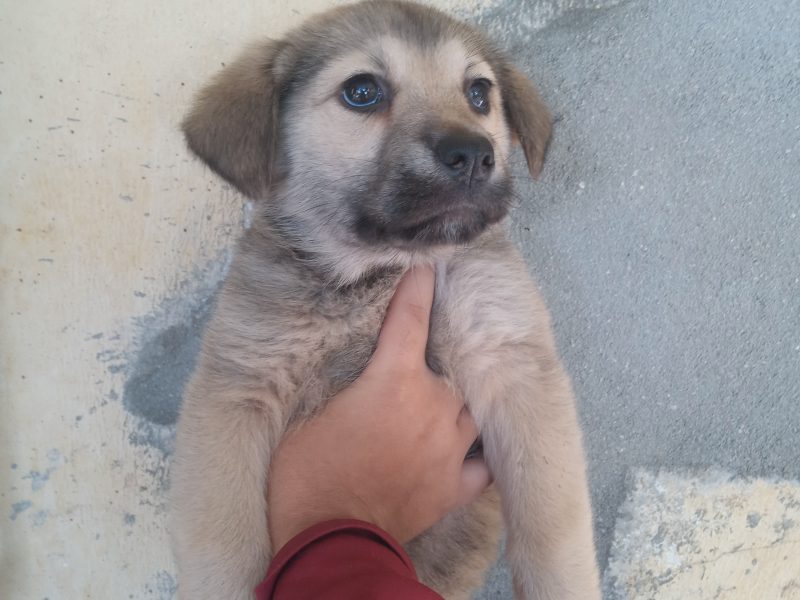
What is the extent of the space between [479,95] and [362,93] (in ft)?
1.49

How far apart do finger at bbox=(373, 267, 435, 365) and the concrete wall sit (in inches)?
39.9

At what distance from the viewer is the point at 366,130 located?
179 centimetres

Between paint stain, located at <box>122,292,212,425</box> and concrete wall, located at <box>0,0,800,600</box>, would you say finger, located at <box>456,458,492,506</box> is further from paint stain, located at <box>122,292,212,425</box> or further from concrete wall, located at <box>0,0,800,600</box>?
paint stain, located at <box>122,292,212,425</box>

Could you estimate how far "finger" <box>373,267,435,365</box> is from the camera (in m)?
1.82

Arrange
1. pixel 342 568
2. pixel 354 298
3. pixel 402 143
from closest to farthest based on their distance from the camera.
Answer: pixel 342 568 < pixel 402 143 < pixel 354 298

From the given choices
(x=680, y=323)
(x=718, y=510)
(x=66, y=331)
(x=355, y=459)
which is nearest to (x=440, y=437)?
(x=355, y=459)

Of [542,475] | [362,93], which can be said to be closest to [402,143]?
[362,93]

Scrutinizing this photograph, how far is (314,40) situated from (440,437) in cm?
143

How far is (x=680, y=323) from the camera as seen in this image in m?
2.70

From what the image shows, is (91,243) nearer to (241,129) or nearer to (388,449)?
(241,129)

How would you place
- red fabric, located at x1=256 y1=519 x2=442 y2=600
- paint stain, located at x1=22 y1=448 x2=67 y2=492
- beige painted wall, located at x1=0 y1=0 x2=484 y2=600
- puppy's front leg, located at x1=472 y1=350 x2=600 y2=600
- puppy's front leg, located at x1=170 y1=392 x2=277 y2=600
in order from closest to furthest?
red fabric, located at x1=256 y1=519 x2=442 y2=600 < puppy's front leg, located at x1=170 y1=392 x2=277 y2=600 < puppy's front leg, located at x1=472 y1=350 x2=600 y2=600 < beige painted wall, located at x1=0 y1=0 x2=484 y2=600 < paint stain, located at x1=22 y1=448 x2=67 y2=492

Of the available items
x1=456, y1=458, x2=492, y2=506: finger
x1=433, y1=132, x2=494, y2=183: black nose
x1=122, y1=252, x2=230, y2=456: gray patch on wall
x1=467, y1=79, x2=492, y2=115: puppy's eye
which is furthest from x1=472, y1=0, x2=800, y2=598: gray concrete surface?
x1=122, y1=252, x2=230, y2=456: gray patch on wall

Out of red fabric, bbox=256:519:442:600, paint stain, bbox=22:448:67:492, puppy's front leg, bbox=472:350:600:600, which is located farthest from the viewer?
paint stain, bbox=22:448:67:492

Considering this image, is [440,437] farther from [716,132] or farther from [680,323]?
[716,132]
